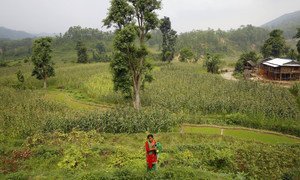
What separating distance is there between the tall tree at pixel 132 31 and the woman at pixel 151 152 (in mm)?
14814

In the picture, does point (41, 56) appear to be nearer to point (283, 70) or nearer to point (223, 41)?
point (283, 70)

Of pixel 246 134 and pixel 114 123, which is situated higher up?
pixel 114 123

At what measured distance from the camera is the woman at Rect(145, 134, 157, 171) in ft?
36.2

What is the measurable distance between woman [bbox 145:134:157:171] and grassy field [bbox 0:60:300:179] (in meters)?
0.53

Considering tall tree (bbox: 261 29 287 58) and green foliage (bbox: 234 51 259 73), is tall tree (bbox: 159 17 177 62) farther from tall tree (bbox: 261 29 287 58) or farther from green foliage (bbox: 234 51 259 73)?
tall tree (bbox: 261 29 287 58)

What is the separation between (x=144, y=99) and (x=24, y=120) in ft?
46.4

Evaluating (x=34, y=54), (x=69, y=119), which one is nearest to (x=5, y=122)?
(x=69, y=119)

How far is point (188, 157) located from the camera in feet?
49.3

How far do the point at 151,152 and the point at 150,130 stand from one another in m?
11.2

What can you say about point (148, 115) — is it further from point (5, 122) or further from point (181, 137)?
point (5, 122)

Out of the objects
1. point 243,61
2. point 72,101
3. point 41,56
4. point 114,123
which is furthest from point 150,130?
point 243,61

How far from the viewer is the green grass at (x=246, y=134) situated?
2214 cm

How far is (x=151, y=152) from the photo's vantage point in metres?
11.2

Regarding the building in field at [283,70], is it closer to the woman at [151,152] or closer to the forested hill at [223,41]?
the woman at [151,152]
